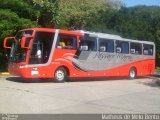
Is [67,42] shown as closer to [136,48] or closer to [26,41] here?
[26,41]

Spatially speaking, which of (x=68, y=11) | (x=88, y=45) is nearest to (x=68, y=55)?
(x=88, y=45)

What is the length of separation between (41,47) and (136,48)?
28.4 feet

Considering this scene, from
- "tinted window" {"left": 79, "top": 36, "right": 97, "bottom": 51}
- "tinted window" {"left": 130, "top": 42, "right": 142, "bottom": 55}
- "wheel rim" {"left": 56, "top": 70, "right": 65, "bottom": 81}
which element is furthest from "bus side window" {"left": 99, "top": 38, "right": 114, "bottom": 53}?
"wheel rim" {"left": 56, "top": 70, "right": 65, "bottom": 81}

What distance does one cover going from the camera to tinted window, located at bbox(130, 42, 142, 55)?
2722 centimetres

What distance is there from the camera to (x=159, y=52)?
40.3 m

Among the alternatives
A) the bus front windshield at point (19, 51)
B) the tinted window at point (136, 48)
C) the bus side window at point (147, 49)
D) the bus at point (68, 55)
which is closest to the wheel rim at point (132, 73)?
the bus at point (68, 55)

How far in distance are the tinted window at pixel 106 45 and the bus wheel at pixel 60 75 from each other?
313cm

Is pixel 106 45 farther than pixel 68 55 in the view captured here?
Yes

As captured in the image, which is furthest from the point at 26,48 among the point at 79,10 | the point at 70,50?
the point at 79,10

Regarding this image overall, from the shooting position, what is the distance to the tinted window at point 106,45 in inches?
965

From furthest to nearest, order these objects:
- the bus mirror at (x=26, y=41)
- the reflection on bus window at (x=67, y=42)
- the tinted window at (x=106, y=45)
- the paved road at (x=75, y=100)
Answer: the tinted window at (x=106, y=45) < the reflection on bus window at (x=67, y=42) < the bus mirror at (x=26, y=41) < the paved road at (x=75, y=100)

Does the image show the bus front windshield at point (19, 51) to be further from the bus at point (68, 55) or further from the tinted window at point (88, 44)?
the tinted window at point (88, 44)

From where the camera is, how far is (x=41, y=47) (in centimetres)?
2134

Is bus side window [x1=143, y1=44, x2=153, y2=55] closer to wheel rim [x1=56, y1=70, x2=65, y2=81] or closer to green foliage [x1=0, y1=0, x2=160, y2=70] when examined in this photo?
green foliage [x1=0, y1=0, x2=160, y2=70]
